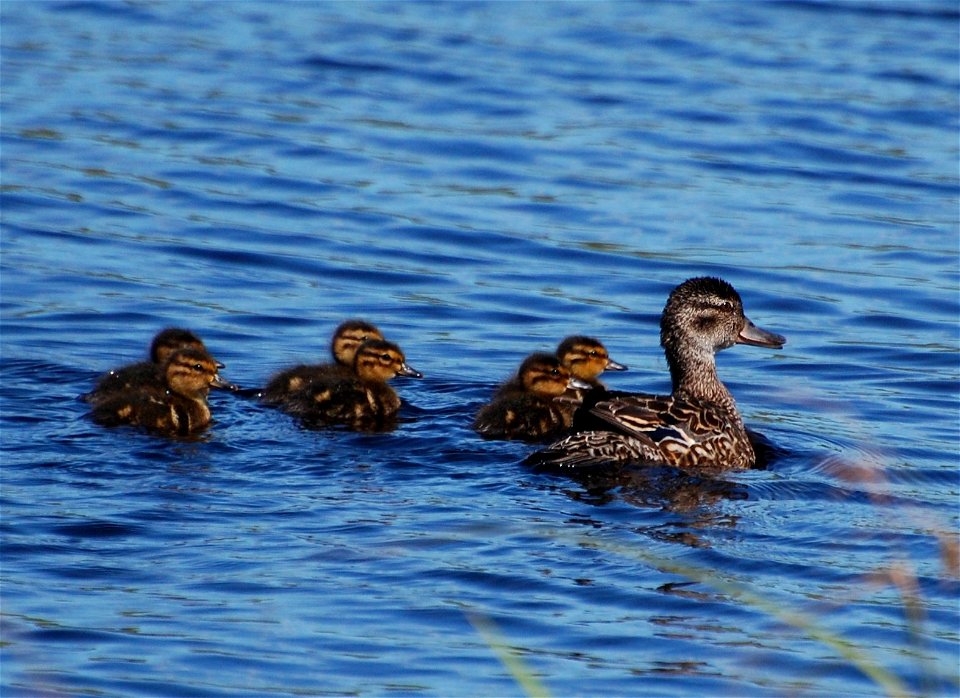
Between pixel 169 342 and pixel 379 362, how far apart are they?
0.95 meters

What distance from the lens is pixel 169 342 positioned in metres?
8.30

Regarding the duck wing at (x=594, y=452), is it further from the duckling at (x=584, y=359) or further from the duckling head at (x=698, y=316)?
the duckling at (x=584, y=359)

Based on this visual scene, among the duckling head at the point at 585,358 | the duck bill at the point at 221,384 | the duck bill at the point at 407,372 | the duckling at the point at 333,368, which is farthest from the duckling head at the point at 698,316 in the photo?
the duck bill at the point at 221,384

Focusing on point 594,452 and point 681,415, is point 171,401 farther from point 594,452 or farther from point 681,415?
point 681,415

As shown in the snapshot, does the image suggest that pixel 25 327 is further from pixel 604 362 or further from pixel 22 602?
pixel 22 602

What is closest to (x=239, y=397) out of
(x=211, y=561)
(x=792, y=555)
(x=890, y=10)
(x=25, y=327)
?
(x=25, y=327)

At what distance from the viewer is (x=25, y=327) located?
9398 mm

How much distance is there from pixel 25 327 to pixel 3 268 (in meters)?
1.23

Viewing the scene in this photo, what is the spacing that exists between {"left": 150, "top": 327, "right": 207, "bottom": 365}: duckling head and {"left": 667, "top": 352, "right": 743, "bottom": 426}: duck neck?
2.11 meters

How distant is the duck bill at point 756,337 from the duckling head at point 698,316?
128 millimetres

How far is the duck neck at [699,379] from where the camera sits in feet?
26.0

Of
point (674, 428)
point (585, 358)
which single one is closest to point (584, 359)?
point (585, 358)

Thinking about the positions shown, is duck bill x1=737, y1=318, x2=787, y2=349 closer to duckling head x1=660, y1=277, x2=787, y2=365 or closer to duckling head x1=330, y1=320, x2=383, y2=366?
duckling head x1=660, y1=277, x2=787, y2=365

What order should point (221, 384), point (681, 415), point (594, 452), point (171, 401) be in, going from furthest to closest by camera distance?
1. point (221, 384)
2. point (171, 401)
3. point (681, 415)
4. point (594, 452)
